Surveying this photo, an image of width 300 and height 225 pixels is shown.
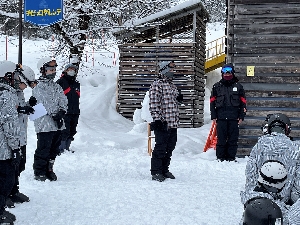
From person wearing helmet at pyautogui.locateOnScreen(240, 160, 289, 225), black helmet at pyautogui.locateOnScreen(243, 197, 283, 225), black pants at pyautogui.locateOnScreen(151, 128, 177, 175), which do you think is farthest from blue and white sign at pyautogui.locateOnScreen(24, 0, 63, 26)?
black helmet at pyautogui.locateOnScreen(243, 197, 283, 225)

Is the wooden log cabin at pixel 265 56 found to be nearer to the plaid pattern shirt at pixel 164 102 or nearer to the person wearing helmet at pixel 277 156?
the plaid pattern shirt at pixel 164 102

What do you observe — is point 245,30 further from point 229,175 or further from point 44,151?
point 44,151

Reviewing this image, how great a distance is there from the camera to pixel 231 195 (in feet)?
20.2

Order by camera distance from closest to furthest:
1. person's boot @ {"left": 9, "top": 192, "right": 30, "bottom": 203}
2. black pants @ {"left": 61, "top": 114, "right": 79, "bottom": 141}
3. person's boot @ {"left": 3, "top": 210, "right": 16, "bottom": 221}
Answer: person's boot @ {"left": 3, "top": 210, "right": 16, "bottom": 221}
person's boot @ {"left": 9, "top": 192, "right": 30, "bottom": 203}
black pants @ {"left": 61, "top": 114, "right": 79, "bottom": 141}

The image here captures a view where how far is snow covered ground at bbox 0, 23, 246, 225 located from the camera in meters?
4.91

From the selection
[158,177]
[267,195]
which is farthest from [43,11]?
[267,195]

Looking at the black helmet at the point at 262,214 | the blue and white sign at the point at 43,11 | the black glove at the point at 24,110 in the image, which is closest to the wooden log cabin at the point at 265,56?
the blue and white sign at the point at 43,11

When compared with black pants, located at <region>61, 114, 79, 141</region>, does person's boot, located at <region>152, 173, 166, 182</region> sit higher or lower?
lower

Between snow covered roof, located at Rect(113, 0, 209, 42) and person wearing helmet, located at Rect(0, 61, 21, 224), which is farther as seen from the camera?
snow covered roof, located at Rect(113, 0, 209, 42)

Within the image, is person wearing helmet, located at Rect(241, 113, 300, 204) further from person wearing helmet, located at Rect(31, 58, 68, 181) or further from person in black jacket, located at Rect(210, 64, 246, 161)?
person in black jacket, located at Rect(210, 64, 246, 161)

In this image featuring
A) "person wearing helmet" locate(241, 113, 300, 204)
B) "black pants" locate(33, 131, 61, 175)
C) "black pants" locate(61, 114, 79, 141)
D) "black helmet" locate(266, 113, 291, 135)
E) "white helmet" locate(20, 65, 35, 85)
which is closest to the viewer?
"person wearing helmet" locate(241, 113, 300, 204)

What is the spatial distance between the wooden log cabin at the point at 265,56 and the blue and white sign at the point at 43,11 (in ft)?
14.4

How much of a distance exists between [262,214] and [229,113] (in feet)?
21.9

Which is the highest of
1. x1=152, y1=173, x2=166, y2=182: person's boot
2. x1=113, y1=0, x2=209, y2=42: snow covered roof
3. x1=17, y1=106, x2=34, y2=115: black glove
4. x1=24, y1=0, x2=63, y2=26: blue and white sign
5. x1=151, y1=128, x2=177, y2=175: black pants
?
x1=113, y1=0, x2=209, y2=42: snow covered roof
